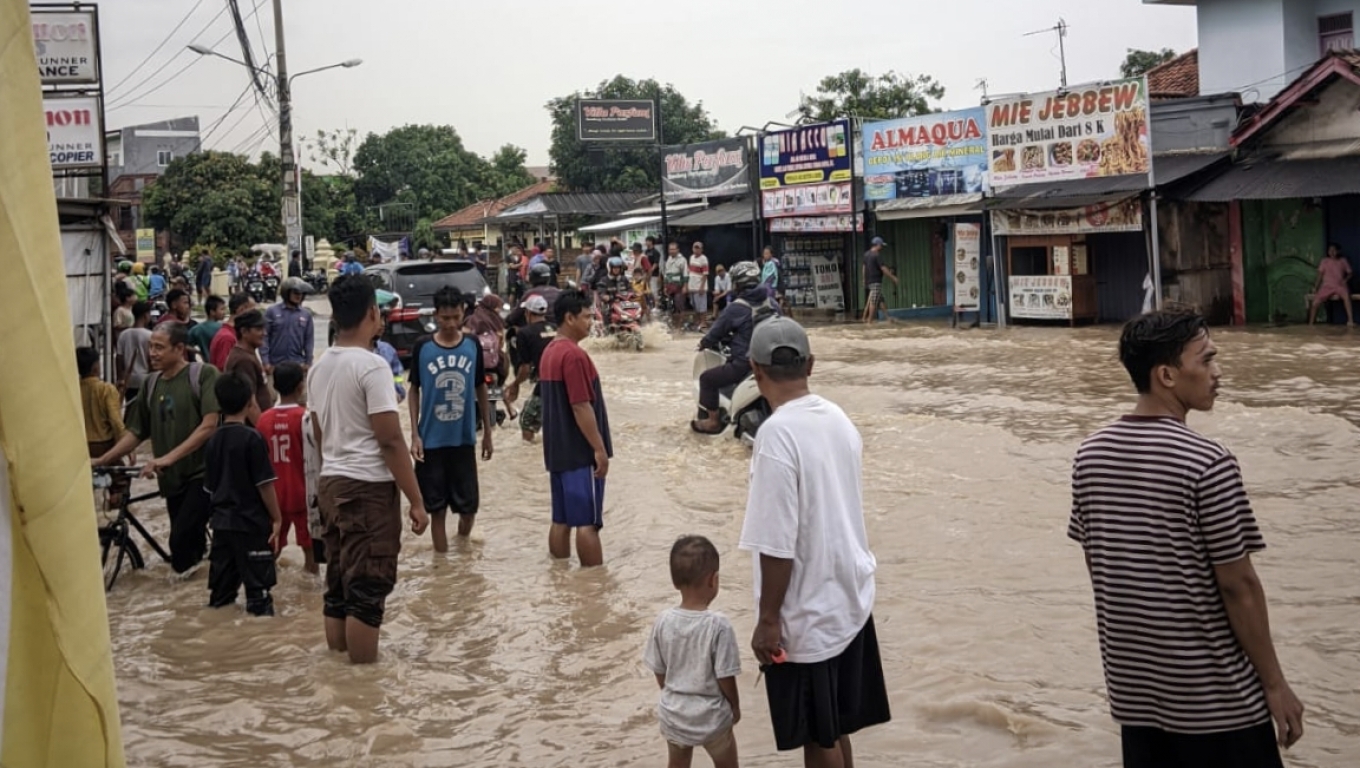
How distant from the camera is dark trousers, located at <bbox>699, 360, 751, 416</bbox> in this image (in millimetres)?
12836

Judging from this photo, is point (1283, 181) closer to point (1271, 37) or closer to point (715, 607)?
point (1271, 37)

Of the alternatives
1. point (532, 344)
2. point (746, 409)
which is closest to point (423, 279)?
point (532, 344)

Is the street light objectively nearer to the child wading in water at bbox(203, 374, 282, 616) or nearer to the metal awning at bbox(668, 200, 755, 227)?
the metal awning at bbox(668, 200, 755, 227)

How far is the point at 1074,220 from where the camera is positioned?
2445 cm

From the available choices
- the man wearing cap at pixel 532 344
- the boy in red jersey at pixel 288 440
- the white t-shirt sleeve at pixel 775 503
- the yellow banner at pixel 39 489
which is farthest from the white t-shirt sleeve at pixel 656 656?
the man wearing cap at pixel 532 344

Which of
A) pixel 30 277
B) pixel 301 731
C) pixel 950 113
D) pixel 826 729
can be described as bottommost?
pixel 301 731

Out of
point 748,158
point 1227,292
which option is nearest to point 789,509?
point 1227,292

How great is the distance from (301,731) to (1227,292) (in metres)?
21.3

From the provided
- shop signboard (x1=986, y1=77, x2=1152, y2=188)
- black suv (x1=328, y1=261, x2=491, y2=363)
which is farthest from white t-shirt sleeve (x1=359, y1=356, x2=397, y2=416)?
shop signboard (x1=986, y1=77, x2=1152, y2=188)

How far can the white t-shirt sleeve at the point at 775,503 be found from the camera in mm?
4152

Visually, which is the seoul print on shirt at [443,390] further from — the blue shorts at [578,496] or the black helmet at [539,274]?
the black helmet at [539,274]

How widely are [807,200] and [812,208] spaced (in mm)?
261

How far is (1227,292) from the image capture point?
23969 millimetres

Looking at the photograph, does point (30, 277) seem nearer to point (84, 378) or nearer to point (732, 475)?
point (84, 378)
